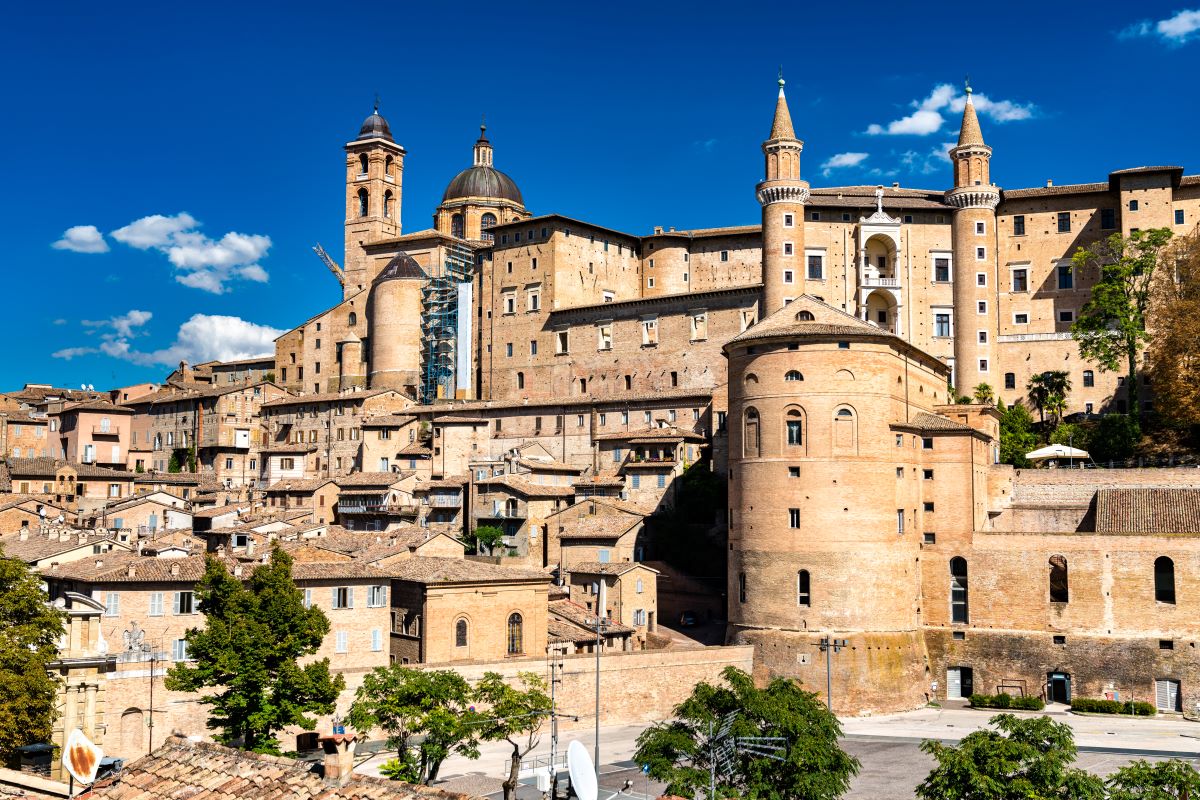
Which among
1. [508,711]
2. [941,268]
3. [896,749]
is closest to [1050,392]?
[941,268]

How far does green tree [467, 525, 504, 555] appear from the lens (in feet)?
200

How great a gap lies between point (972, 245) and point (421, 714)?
49.8 meters

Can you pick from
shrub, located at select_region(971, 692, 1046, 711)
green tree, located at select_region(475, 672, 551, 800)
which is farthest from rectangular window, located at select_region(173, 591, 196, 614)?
shrub, located at select_region(971, 692, 1046, 711)

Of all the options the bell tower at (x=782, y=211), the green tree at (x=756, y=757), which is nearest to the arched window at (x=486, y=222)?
the bell tower at (x=782, y=211)

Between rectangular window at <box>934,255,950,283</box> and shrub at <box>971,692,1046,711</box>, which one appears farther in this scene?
rectangular window at <box>934,255,950,283</box>

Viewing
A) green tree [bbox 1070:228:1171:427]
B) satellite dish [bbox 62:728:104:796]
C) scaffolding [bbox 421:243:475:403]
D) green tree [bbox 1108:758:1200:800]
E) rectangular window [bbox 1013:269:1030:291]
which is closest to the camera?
satellite dish [bbox 62:728:104:796]

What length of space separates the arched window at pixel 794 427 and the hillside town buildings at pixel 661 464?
130mm

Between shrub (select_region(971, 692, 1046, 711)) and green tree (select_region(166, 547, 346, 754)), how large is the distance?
26690 millimetres

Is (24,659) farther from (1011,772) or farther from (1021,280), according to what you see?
(1021,280)

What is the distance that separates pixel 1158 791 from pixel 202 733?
1113 inches

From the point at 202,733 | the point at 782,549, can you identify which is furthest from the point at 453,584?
the point at 782,549

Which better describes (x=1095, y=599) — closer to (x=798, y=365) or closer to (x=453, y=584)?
(x=798, y=365)

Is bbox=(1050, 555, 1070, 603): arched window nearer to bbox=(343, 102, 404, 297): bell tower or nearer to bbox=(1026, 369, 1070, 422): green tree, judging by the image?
bbox=(1026, 369, 1070, 422): green tree

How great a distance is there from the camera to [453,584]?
44.8 m
